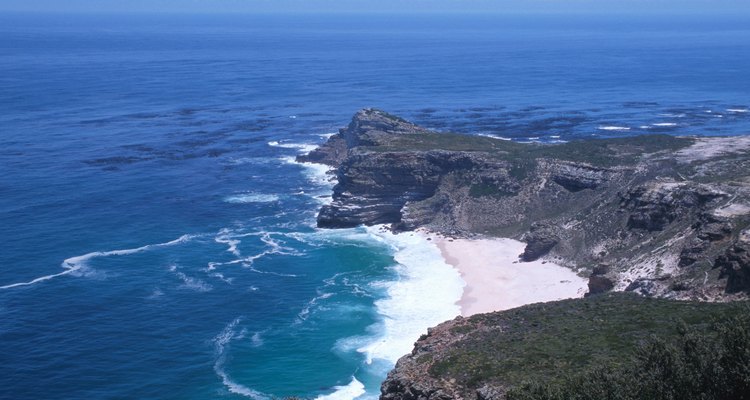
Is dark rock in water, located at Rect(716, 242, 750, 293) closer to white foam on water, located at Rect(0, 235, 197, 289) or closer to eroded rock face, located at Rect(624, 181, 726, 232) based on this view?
eroded rock face, located at Rect(624, 181, 726, 232)

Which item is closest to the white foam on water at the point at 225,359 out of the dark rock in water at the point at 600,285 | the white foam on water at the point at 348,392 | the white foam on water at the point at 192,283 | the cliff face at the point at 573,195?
the white foam on water at the point at 348,392

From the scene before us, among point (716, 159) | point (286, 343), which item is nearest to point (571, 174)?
point (716, 159)

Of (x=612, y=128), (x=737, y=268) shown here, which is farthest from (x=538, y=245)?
(x=612, y=128)

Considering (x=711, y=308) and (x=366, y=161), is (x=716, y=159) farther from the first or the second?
(x=711, y=308)

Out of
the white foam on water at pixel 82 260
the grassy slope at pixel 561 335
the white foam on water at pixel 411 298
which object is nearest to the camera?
the grassy slope at pixel 561 335

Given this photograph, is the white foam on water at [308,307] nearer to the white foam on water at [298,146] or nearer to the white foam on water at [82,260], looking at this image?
the white foam on water at [82,260]

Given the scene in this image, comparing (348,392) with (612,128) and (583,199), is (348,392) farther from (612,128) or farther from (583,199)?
(612,128)

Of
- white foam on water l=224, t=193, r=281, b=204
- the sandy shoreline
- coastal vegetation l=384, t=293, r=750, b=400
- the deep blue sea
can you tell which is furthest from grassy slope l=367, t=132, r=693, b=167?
coastal vegetation l=384, t=293, r=750, b=400
